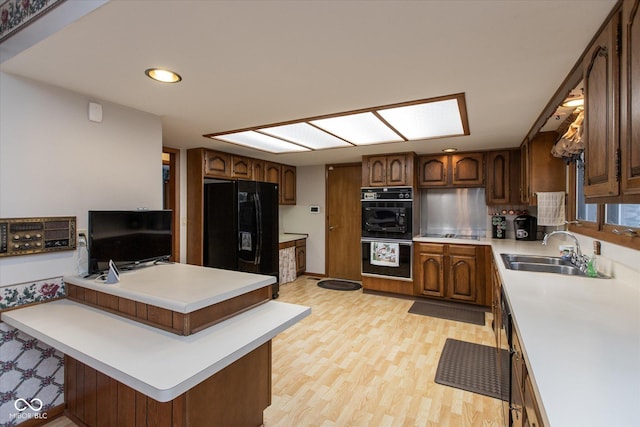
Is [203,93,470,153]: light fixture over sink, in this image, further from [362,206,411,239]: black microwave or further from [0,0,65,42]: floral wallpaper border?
[0,0,65,42]: floral wallpaper border

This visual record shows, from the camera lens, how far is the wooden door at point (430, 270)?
162 inches

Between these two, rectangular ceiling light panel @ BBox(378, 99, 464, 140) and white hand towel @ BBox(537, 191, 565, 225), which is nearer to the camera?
rectangular ceiling light panel @ BBox(378, 99, 464, 140)

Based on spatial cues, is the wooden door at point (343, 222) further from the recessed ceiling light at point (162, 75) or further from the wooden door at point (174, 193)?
the recessed ceiling light at point (162, 75)

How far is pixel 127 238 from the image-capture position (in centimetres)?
216

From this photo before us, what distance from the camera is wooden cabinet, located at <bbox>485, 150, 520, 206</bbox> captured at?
399cm

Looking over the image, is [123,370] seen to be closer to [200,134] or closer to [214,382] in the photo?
[214,382]

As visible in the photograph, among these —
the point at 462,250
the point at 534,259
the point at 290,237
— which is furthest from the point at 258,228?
the point at 534,259

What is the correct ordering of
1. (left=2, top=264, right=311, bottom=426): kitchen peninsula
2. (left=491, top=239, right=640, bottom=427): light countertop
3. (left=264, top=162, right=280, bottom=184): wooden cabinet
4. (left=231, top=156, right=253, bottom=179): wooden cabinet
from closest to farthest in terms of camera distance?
(left=491, top=239, right=640, bottom=427): light countertop
(left=2, top=264, right=311, bottom=426): kitchen peninsula
(left=231, top=156, right=253, bottom=179): wooden cabinet
(left=264, top=162, right=280, bottom=184): wooden cabinet

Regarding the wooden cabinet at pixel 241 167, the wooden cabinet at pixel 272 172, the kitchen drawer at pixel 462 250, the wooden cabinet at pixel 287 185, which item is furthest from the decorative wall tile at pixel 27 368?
the kitchen drawer at pixel 462 250

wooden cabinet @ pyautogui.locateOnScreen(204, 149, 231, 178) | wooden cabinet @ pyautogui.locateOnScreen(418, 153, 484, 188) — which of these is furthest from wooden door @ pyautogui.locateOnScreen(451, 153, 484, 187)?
wooden cabinet @ pyautogui.locateOnScreen(204, 149, 231, 178)

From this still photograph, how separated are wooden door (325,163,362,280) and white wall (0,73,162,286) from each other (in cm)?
341

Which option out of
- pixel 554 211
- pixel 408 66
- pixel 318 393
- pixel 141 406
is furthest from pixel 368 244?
pixel 141 406

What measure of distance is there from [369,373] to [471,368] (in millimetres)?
868

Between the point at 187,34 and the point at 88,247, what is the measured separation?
153cm
